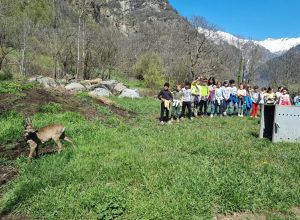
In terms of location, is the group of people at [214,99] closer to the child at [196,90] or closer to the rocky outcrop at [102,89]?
the child at [196,90]

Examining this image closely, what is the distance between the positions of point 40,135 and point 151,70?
3901 centimetres

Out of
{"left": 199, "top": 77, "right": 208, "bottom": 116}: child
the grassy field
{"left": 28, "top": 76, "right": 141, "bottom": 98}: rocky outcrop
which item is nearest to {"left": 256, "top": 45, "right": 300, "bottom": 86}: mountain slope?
{"left": 28, "top": 76, "right": 141, "bottom": 98}: rocky outcrop

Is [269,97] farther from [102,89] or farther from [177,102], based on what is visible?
[102,89]

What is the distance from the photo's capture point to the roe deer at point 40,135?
9.24 m

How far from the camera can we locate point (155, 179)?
732 centimetres

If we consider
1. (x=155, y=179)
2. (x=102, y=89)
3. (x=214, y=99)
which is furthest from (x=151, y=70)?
(x=155, y=179)

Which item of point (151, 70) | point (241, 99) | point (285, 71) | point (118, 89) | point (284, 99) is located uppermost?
point (285, 71)

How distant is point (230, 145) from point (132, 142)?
270 centimetres

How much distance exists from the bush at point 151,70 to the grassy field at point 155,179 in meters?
35.3

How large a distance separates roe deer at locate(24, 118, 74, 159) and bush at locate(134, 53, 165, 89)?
36.5 meters

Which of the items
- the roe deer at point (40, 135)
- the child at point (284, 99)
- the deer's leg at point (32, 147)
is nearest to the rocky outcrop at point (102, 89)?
the child at point (284, 99)

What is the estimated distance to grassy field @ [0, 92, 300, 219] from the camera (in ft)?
20.8

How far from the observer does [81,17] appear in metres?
42.4

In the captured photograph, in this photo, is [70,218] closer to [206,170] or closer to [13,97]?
[206,170]
